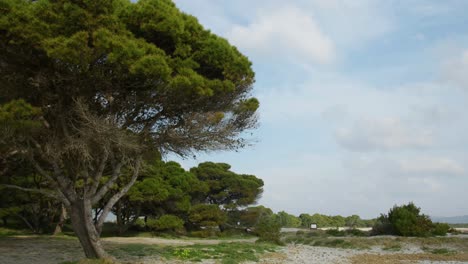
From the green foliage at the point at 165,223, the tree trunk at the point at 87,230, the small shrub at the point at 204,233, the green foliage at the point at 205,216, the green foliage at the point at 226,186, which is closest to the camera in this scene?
the tree trunk at the point at 87,230

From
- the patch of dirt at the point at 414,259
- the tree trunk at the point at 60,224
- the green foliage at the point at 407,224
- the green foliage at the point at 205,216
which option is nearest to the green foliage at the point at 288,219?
the green foliage at the point at 205,216

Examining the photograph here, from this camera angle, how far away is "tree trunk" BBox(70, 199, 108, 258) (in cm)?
1045

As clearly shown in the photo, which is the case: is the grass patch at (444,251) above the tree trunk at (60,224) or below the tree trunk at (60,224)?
below

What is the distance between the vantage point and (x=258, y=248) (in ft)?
51.7

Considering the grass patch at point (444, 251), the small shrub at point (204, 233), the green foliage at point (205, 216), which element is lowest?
the grass patch at point (444, 251)

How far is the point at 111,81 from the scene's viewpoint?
9.70 m

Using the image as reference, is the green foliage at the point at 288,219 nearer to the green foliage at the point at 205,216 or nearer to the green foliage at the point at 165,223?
the green foliage at the point at 205,216

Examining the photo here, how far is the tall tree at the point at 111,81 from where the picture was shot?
8.80m

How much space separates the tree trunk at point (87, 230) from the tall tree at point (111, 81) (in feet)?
0.08

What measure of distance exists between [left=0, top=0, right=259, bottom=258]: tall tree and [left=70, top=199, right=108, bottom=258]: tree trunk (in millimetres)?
25

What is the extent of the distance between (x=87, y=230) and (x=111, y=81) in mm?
3722

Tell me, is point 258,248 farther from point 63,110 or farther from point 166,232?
point 166,232

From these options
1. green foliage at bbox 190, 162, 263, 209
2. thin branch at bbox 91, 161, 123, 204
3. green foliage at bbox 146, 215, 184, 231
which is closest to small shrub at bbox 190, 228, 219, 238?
green foliage at bbox 146, 215, 184, 231

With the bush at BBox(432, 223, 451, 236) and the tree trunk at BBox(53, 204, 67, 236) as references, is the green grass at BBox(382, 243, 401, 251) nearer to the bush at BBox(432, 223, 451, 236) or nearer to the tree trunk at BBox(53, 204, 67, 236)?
the bush at BBox(432, 223, 451, 236)
